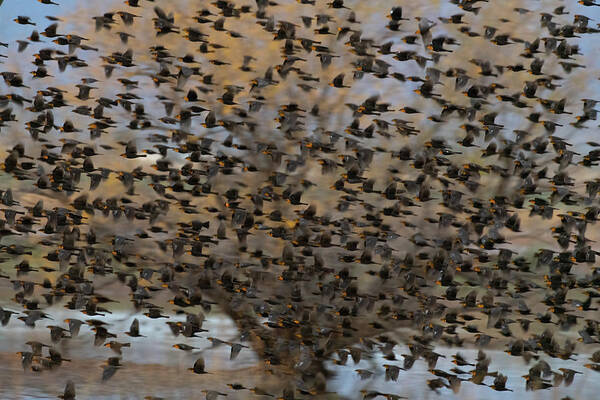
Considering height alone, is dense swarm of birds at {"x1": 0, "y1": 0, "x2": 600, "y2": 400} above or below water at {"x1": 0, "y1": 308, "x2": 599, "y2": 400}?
above

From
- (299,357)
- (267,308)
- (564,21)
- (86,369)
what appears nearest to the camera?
(267,308)

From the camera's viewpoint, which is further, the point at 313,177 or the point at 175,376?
the point at 175,376

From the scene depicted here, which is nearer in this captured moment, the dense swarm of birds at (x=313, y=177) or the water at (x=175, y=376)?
the dense swarm of birds at (x=313, y=177)

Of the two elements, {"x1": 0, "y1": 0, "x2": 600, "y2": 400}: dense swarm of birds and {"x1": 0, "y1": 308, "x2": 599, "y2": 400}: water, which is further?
{"x1": 0, "y1": 308, "x2": 599, "y2": 400}: water

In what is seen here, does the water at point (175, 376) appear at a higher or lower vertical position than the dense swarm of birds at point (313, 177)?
lower

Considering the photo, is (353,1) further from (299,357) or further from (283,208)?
(299,357)

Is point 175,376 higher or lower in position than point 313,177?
lower

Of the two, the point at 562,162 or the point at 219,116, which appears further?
the point at 219,116

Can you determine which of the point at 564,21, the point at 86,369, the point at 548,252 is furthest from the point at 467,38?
the point at 86,369
